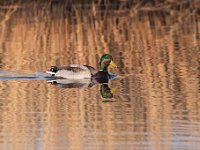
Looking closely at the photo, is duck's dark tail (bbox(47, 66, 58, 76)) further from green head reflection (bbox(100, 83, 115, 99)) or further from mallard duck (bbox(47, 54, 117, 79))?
green head reflection (bbox(100, 83, 115, 99))

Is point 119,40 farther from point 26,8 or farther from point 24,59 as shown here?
point 26,8

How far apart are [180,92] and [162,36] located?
6724mm

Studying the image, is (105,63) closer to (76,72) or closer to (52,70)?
(76,72)

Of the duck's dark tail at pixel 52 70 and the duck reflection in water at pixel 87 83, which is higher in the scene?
the duck's dark tail at pixel 52 70

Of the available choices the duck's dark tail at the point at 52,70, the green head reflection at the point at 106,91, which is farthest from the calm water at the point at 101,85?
the duck's dark tail at the point at 52,70

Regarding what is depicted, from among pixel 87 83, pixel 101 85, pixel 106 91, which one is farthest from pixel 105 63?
pixel 106 91

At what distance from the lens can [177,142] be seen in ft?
26.5

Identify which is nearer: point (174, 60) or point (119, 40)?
point (174, 60)

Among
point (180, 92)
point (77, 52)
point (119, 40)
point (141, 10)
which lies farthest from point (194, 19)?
point (180, 92)

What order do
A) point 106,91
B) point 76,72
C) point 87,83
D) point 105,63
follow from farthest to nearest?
1. point 105,63
2. point 76,72
3. point 87,83
4. point 106,91

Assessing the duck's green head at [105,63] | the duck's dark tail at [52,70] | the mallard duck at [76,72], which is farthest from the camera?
the duck's green head at [105,63]

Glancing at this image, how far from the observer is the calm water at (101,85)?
8438 mm

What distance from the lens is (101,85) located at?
41.0 ft

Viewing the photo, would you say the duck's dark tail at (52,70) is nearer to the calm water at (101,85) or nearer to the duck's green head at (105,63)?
the calm water at (101,85)
